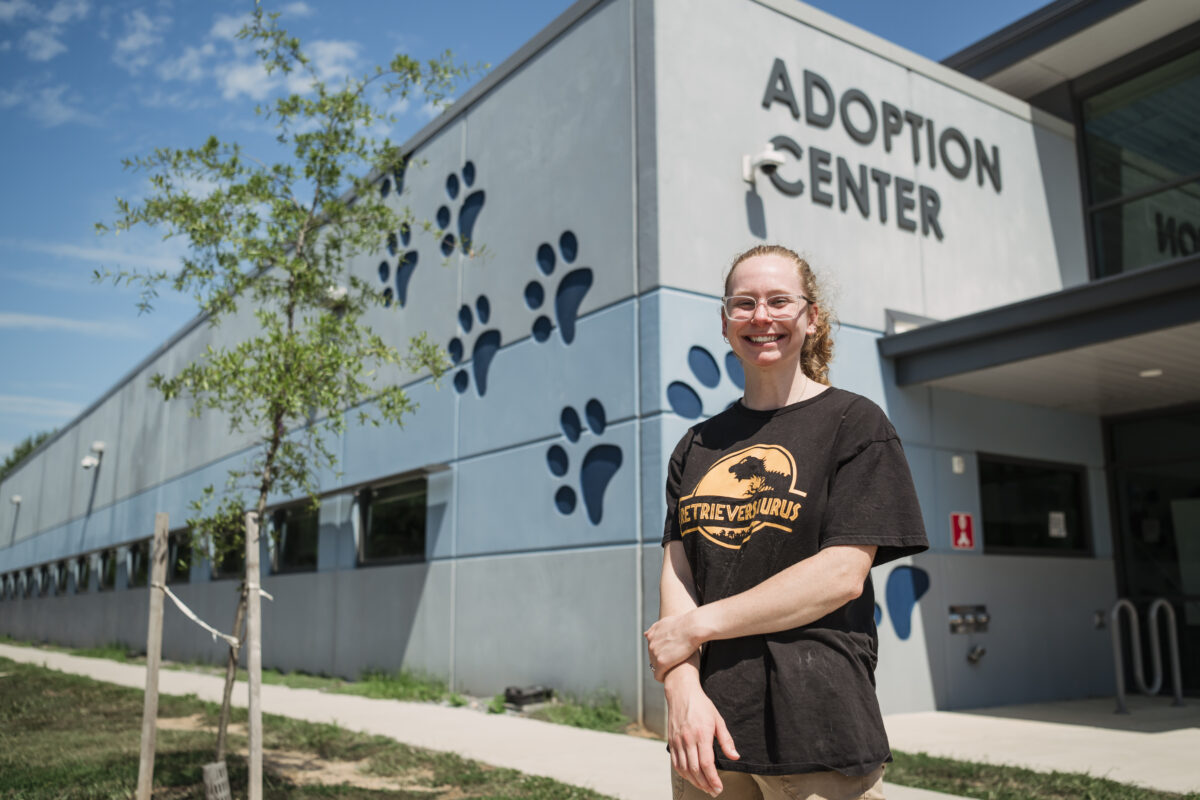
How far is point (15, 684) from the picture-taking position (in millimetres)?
11734

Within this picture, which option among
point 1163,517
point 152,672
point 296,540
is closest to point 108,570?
point 296,540

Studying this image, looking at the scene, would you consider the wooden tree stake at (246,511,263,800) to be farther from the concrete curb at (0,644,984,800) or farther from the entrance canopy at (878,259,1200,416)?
the entrance canopy at (878,259,1200,416)

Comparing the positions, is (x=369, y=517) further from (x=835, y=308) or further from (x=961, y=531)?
(x=835, y=308)

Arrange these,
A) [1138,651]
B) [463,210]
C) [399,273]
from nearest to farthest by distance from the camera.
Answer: [1138,651] → [463,210] → [399,273]

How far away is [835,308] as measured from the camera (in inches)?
267

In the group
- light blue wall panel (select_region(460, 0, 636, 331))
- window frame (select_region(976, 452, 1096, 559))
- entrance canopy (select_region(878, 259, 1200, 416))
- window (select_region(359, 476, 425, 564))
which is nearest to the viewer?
entrance canopy (select_region(878, 259, 1200, 416))

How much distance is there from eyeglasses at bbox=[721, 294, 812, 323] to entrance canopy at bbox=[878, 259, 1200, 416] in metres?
6.17

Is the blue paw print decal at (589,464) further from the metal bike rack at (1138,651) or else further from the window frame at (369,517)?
the metal bike rack at (1138,651)

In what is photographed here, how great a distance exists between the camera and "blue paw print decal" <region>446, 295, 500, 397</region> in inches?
390

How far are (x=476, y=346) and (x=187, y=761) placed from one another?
496 cm

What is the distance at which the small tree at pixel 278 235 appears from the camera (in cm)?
535

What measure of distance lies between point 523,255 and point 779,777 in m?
8.04

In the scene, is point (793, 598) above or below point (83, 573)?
below

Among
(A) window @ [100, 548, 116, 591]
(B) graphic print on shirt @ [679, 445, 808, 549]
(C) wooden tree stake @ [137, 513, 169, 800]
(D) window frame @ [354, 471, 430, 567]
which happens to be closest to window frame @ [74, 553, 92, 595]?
(A) window @ [100, 548, 116, 591]
